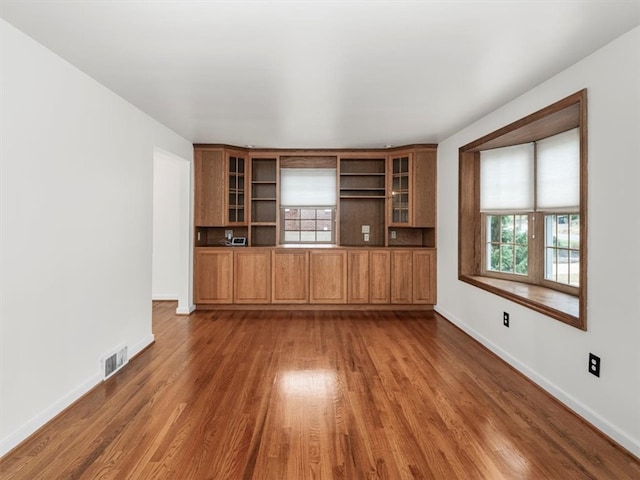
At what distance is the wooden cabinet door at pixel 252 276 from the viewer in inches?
208

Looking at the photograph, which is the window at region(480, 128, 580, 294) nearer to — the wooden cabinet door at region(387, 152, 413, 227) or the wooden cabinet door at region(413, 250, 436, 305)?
the wooden cabinet door at region(413, 250, 436, 305)

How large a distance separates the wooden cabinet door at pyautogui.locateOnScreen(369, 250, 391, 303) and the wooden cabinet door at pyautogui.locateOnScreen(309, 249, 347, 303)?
405mm

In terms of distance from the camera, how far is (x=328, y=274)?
531cm

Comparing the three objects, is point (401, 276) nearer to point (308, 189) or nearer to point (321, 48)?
point (308, 189)

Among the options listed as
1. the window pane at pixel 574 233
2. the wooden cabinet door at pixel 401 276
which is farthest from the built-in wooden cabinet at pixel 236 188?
the window pane at pixel 574 233

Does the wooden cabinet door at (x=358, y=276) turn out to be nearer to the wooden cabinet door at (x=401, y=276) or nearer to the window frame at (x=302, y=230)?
the wooden cabinet door at (x=401, y=276)

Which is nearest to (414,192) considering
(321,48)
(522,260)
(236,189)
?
(522,260)

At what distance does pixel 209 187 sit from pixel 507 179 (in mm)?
3922

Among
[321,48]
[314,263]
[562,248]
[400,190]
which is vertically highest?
[321,48]

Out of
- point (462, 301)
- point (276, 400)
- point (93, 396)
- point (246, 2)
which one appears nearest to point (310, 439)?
point (276, 400)

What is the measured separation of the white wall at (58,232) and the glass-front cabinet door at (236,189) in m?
1.98

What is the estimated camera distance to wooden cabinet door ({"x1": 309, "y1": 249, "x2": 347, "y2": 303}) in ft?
17.4

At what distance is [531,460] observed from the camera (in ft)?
6.41

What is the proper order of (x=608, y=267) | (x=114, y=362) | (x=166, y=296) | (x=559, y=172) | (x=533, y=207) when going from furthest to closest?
(x=166, y=296) < (x=533, y=207) < (x=559, y=172) < (x=114, y=362) < (x=608, y=267)
